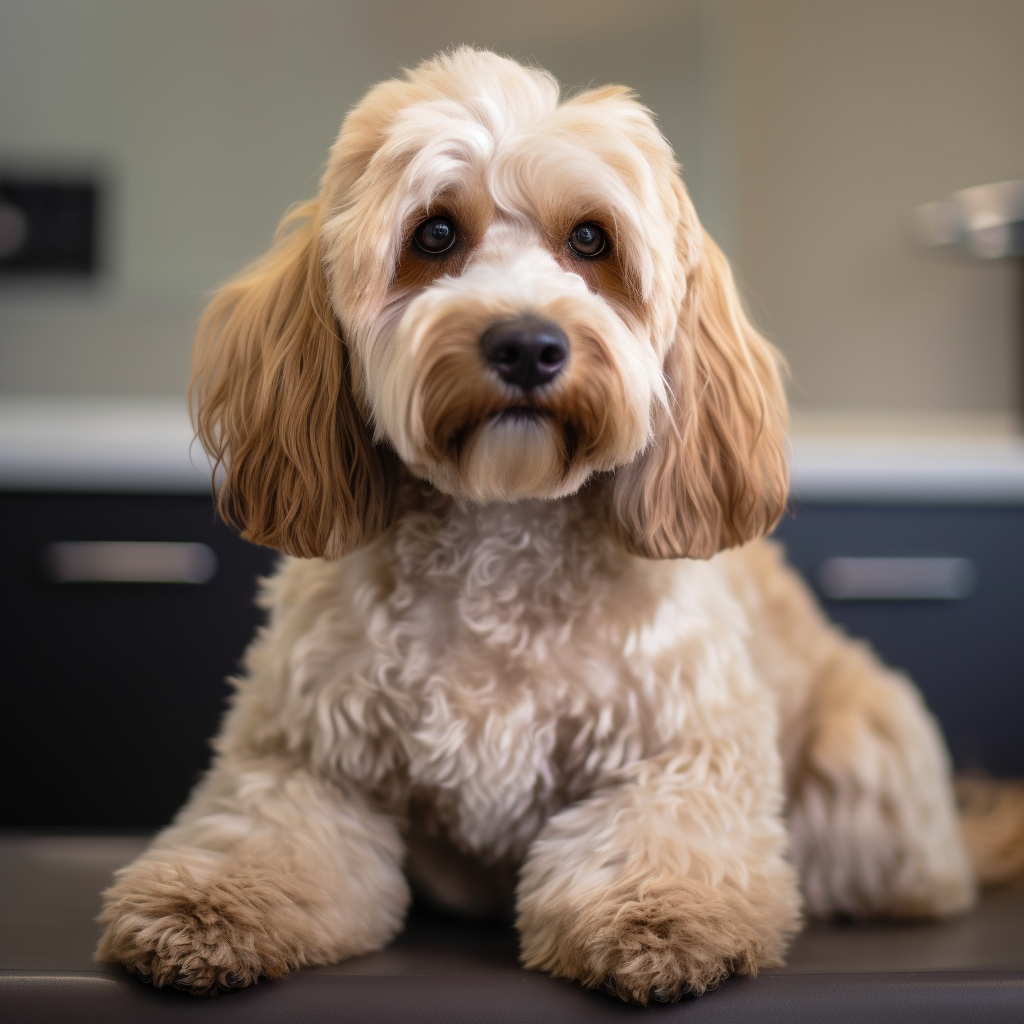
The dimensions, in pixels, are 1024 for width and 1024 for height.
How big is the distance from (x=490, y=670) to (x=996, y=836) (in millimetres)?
733

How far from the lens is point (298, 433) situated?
0.94m

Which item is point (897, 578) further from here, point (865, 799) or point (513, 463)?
point (513, 463)

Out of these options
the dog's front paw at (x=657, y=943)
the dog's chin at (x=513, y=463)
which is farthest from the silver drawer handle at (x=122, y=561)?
the dog's front paw at (x=657, y=943)

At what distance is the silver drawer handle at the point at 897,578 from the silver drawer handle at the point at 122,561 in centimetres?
97

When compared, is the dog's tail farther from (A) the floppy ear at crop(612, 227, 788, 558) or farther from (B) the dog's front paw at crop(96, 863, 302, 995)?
(B) the dog's front paw at crop(96, 863, 302, 995)

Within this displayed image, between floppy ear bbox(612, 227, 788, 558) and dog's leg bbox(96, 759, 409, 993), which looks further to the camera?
floppy ear bbox(612, 227, 788, 558)

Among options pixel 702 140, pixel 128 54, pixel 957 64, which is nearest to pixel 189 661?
pixel 128 54

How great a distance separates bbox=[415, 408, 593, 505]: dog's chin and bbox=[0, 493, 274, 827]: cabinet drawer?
35.9 inches

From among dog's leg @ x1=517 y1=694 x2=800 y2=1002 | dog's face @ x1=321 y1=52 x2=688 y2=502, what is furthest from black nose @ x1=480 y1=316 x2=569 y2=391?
dog's leg @ x1=517 y1=694 x2=800 y2=1002

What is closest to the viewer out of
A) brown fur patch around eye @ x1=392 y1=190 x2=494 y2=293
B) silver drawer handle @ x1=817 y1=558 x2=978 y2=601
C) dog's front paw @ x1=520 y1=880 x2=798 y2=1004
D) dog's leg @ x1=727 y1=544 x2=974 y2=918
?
dog's front paw @ x1=520 y1=880 x2=798 y2=1004

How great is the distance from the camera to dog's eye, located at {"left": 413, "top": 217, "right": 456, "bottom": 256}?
2.97 ft

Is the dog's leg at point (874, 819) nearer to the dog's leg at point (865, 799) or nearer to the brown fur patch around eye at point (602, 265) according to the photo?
the dog's leg at point (865, 799)

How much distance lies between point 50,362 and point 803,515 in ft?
4.96

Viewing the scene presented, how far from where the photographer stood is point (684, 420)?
963 mm
